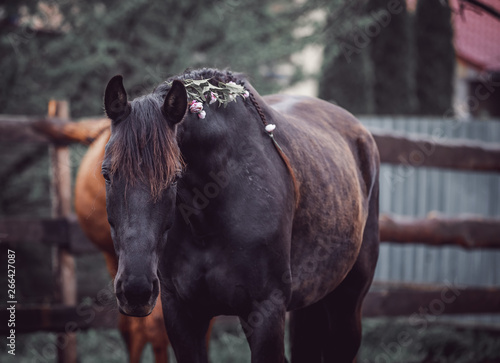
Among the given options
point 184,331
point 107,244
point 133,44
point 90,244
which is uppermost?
point 133,44

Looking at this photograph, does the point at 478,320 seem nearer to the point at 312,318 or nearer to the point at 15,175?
the point at 312,318

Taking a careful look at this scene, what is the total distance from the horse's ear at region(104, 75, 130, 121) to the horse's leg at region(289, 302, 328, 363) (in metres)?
1.72

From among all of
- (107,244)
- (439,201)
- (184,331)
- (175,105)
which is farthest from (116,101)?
(439,201)

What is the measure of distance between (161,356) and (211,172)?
6.99ft

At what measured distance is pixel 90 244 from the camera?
4867 millimetres

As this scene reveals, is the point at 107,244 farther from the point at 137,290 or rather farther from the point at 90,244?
the point at 137,290

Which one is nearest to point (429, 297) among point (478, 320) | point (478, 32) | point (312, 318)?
point (478, 320)

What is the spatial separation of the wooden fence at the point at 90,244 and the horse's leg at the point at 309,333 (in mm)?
1959

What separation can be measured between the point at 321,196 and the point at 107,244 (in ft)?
5.95

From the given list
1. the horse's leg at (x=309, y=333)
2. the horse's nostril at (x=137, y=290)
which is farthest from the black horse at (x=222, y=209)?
the horse's leg at (x=309, y=333)

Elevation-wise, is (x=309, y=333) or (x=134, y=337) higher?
(x=309, y=333)

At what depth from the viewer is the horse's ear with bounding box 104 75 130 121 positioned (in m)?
2.08

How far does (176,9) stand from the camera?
6863 millimetres

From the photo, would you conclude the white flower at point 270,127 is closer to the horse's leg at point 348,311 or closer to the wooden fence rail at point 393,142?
the horse's leg at point 348,311
